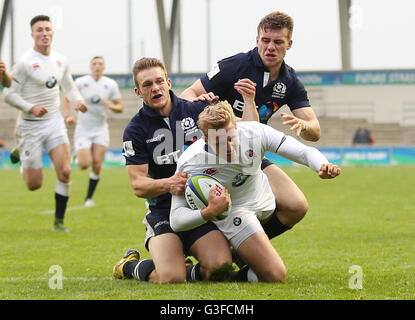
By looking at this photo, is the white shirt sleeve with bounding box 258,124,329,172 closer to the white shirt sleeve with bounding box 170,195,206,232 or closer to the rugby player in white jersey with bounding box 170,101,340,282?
the rugby player in white jersey with bounding box 170,101,340,282

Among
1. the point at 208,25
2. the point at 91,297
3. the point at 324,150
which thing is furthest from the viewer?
the point at 208,25

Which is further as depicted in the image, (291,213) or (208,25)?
(208,25)

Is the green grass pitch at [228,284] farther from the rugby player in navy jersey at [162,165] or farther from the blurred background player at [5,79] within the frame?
the blurred background player at [5,79]

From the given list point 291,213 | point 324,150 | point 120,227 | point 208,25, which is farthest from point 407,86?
point 291,213

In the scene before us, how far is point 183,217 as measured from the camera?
5496mm

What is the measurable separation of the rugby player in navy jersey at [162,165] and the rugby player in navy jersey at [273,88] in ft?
0.89

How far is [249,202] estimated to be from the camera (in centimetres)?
583

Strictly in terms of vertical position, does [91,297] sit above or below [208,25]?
below

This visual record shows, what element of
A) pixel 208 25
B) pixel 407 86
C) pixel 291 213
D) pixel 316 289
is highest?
pixel 208 25

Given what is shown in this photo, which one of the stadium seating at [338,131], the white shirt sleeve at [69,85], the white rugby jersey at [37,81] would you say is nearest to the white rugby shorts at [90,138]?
the white shirt sleeve at [69,85]

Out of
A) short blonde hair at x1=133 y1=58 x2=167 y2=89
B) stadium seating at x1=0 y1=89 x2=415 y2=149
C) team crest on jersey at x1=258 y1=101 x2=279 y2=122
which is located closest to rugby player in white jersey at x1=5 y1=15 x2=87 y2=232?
team crest on jersey at x1=258 y1=101 x2=279 y2=122
